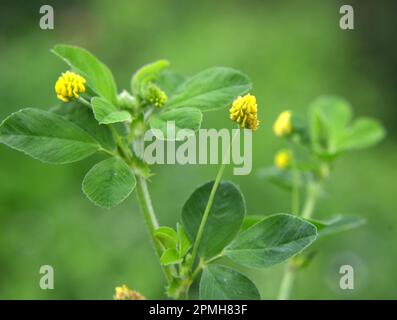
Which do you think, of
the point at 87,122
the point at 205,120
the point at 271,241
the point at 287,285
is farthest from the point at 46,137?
the point at 205,120

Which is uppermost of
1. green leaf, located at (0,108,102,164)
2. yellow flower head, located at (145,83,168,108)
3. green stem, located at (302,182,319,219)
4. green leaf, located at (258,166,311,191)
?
yellow flower head, located at (145,83,168,108)

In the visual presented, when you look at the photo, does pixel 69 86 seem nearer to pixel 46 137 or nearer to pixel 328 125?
pixel 46 137

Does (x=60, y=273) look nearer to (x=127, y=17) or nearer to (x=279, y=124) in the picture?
(x=279, y=124)

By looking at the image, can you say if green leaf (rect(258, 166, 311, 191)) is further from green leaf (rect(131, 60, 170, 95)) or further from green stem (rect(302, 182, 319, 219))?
green leaf (rect(131, 60, 170, 95))

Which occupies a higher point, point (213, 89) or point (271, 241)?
point (213, 89)

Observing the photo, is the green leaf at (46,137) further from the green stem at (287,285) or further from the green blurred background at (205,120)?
the green blurred background at (205,120)

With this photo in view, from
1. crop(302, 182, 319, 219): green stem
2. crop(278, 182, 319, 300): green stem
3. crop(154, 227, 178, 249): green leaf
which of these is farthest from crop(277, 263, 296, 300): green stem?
crop(154, 227, 178, 249): green leaf
